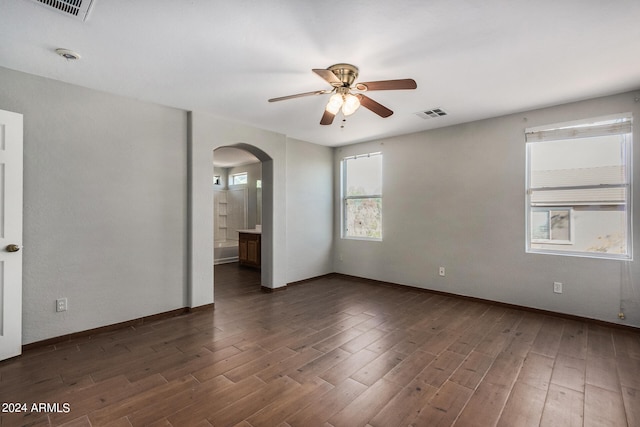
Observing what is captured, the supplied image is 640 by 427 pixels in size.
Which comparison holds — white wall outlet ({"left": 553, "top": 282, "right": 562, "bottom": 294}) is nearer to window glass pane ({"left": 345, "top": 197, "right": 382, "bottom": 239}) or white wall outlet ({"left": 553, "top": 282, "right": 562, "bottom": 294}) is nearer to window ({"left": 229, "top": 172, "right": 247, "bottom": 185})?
window glass pane ({"left": 345, "top": 197, "right": 382, "bottom": 239})

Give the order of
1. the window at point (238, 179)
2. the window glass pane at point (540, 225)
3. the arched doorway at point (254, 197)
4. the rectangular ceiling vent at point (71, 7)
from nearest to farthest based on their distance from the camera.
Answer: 1. the rectangular ceiling vent at point (71, 7)
2. the window glass pane at point (540, 225)
3. the arched doorway at point (254, 197)
4. the window at point (238, 179)

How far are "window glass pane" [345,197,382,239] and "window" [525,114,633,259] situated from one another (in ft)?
7.78

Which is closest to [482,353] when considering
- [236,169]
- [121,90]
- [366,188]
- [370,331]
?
[370,331]

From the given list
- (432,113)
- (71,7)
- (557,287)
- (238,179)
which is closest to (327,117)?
(432,113)

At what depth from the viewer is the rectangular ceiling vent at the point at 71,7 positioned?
1.86 metres

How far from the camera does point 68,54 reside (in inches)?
97.6

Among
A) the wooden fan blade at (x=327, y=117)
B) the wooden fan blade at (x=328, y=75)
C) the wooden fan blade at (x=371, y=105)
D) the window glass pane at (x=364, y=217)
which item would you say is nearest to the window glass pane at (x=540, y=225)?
the window glass pane at (x=364, y=217)

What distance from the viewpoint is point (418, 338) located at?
3.16 metres

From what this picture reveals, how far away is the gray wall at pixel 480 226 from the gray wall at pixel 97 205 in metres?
3.46

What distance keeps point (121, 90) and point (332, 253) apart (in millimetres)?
4443

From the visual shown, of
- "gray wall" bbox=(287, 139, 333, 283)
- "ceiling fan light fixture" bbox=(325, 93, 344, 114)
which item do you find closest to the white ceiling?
"ceiling fan light fixture" bbox=(325, 93, 344, 114)

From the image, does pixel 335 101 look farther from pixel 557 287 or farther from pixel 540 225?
pixel 557 287

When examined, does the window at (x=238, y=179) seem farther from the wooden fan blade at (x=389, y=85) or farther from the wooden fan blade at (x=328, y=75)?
the wooden fan blade at (x=389, y=85)

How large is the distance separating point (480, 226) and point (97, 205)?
4.91m
